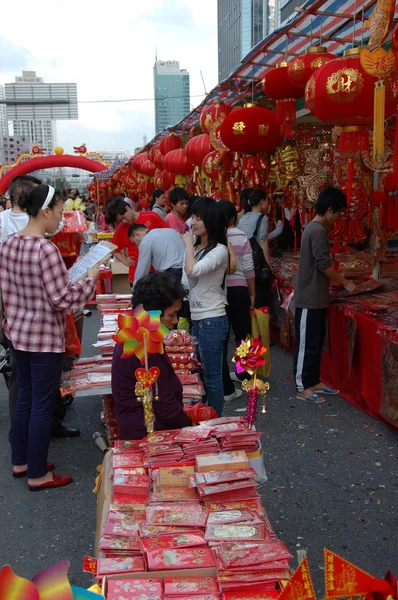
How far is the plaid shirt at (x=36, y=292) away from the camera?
2779 millimetres

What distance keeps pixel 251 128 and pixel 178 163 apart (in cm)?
335

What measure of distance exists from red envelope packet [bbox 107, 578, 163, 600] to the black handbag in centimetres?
435

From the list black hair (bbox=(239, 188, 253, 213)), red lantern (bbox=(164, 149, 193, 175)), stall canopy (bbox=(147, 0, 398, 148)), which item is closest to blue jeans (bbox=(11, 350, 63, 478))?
stall canopy (bbox=(147, 0, 398, 148))

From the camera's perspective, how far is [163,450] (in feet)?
6.59

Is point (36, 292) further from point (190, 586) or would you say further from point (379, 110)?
point (379, 110)

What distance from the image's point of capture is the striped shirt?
4.32 metres

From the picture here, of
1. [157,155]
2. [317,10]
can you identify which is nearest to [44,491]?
[317,10]

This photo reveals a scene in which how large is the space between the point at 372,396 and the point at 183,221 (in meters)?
2.50

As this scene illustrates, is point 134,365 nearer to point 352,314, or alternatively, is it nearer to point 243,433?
point 243,433

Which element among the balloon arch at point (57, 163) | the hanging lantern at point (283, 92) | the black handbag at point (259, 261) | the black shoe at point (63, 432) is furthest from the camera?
the balloon arch at point (57, 163)

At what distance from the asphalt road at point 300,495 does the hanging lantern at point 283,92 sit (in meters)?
2.46

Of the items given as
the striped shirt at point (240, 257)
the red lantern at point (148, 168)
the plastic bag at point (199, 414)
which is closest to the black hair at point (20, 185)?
the striped shirt at point (240, 257)

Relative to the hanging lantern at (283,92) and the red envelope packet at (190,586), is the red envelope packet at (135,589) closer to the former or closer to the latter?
the red envelope packet at (190,586)

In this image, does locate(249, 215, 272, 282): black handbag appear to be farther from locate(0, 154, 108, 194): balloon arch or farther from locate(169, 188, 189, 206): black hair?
locate(0, 154, 108, 194): balloon arch
